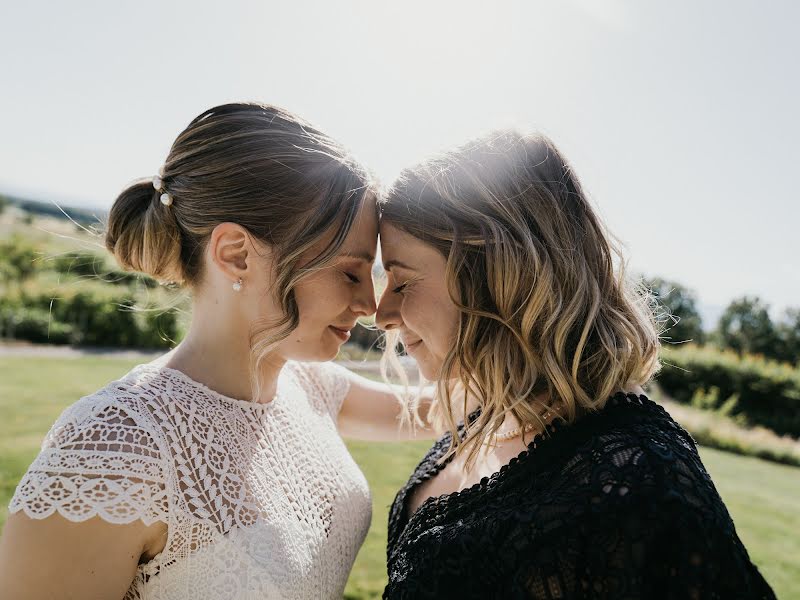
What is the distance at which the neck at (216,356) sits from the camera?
223cm

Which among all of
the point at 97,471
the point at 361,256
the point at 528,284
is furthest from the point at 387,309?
the point at 97,471

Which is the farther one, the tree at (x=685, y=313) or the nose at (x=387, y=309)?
the tree at (x=685, y=313)

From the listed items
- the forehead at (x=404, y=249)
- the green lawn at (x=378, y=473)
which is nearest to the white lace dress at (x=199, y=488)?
the forehead at (x=404, y=249)

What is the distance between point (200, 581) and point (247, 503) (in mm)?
→ 263

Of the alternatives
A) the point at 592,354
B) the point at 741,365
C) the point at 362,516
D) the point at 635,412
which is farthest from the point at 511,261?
the point at 741,365

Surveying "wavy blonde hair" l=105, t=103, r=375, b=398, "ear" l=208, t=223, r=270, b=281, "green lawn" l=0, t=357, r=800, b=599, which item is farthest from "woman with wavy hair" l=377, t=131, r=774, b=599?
"green lawn" l=0, t=357, r=800, b=599

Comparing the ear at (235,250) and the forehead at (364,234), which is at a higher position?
the forehead at (364,234)

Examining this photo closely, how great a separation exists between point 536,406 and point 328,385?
48.7 inches

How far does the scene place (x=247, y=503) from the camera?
6.50 feet

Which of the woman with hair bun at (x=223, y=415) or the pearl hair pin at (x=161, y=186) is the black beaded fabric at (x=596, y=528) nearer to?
the woman with hair bun at (x=223, y=415)

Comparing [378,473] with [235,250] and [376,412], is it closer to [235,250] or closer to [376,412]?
[376,412]

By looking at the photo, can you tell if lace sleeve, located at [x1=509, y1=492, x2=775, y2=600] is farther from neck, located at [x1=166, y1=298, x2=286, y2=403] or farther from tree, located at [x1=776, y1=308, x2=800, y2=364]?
tree, located at [x1=776, y1=308, x2=800, y2=364]

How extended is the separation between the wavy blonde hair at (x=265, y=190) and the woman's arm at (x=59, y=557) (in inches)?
29.7

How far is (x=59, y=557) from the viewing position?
161cm
